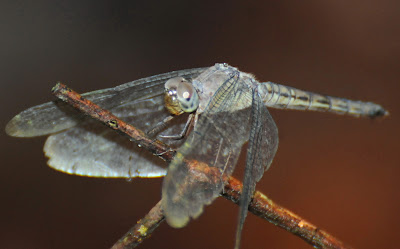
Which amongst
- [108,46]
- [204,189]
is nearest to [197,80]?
[204,189]

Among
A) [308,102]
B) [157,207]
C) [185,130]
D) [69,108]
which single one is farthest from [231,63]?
[157,207]

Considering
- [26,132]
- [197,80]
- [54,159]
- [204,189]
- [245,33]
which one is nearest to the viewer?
[204,189]

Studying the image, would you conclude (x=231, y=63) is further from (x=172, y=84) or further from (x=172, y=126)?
(x=172, y=84)

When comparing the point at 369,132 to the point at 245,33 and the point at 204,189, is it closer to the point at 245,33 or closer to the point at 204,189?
the point at 245,33

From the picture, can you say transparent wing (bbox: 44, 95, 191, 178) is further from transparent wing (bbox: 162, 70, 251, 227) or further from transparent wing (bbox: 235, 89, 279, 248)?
transparent wing (bbox: 235, 89, 279, 248)

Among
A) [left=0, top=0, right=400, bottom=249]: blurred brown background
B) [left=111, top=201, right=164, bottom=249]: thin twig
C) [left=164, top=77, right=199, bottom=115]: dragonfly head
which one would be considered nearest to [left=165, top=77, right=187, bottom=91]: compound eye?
[left=164, top=77, right=199, bottom=115]: dragonfly head
